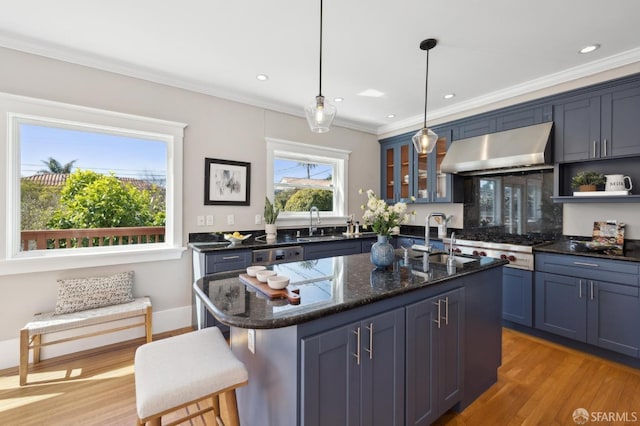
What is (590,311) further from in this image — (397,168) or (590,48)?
(397,168)

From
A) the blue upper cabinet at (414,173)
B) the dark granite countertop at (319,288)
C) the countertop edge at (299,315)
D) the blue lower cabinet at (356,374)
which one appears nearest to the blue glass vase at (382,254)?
the dark granite countertop at (319,288)

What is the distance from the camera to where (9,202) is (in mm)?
2418

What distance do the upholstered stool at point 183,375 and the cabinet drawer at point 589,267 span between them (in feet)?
9.77

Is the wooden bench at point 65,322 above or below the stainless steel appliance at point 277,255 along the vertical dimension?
below

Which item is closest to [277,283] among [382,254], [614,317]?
[382,254]

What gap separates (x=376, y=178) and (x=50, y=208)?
4.20 m

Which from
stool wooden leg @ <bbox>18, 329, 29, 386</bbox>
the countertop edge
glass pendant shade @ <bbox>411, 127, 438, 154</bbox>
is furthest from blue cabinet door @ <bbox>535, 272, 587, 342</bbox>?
stool wooden leg @ <bbox>18, 329, 29, 386</bbox>

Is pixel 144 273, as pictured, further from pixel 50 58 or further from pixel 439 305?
pixel 439 305

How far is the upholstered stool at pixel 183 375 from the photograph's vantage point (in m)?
1.12

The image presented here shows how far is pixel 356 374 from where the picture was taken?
1311 millimetres

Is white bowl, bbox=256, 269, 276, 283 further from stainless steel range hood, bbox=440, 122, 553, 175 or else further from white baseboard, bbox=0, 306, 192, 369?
stainless steel range hood, bbox=440, 122, 553, 175

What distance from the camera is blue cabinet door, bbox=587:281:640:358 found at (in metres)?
2.37

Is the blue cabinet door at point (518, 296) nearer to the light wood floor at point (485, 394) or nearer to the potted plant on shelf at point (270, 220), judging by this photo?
the light wood floor at point (485, 394)

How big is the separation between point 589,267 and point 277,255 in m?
2.93
